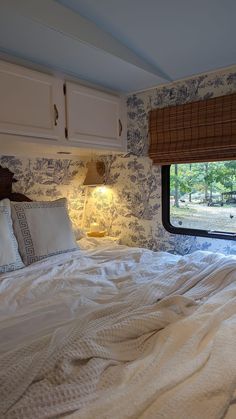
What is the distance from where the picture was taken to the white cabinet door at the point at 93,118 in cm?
220

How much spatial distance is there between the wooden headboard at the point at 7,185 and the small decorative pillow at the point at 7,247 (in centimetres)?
40

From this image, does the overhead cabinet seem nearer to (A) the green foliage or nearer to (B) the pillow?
(B) the pillow

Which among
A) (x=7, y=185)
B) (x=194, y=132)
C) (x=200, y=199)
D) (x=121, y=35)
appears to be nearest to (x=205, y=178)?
(x=200, y=199)

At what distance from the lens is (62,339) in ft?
2.76

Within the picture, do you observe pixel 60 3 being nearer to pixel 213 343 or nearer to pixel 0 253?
pixel 0 253

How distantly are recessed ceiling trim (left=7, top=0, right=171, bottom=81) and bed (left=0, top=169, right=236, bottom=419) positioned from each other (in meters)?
1.37

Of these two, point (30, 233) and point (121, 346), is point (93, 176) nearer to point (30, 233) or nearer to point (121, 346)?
point (30, 233)

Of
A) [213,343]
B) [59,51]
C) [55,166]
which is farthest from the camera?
[55,166]

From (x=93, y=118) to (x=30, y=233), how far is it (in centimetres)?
112

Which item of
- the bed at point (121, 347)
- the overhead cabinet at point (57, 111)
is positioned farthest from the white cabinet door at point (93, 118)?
the bed at point (121, 347)

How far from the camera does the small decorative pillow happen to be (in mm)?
1696

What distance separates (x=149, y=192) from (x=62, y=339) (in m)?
2.00

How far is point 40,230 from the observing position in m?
1.94

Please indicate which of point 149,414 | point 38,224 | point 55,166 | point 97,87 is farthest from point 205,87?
point 149,414
